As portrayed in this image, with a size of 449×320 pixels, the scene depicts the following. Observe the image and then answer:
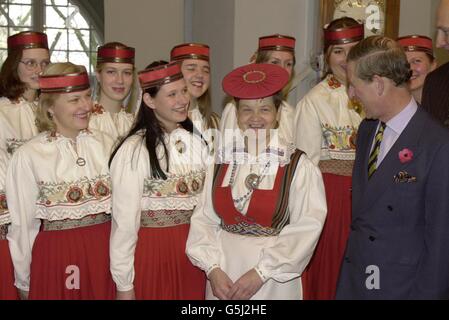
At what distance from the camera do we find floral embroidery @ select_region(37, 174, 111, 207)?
255cm

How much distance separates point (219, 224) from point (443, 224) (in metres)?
0.89

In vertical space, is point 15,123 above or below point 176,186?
above

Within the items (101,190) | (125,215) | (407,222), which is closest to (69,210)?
(101,190)

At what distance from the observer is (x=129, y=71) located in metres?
3.70

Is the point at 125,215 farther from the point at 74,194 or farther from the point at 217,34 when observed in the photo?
the point at 217,34

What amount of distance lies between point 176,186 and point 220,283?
0.45 m

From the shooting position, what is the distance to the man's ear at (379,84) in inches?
78.1

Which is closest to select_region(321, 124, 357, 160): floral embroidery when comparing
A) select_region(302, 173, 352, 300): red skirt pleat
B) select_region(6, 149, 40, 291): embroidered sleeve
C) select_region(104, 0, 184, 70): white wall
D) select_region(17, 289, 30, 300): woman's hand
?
select_region(302, 173, 352, 300): red skirt pleat

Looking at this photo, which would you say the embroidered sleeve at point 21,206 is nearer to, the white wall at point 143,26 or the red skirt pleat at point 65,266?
the red skirt pleat at point 65,266

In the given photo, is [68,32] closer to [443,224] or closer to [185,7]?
[185,7]

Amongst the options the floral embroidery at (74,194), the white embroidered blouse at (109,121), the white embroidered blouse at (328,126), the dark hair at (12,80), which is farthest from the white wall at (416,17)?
the floral embroidery at (74,194)

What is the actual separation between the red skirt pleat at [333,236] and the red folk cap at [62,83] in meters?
1.36

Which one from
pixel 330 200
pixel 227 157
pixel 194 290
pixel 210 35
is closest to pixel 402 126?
pixel 227 157

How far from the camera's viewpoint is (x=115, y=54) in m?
3.64
